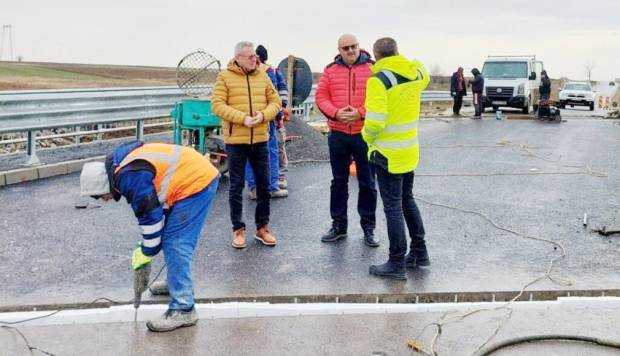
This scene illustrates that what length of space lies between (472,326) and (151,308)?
2356mm

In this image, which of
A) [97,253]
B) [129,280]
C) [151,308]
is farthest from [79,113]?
[151,308]

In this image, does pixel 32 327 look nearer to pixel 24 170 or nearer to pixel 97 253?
pixel 97 253

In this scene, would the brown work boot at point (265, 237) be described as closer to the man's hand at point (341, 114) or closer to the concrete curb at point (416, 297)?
the man's hand at point (341, 114)

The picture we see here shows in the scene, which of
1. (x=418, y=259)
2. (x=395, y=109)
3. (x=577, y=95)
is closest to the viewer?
(x=395, y=109)

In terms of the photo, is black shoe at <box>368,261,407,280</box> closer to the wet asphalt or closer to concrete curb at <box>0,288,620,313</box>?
the wet asphalt

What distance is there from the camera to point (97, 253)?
21.1ft

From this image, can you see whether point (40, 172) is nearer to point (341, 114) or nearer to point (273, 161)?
point (273, 161)

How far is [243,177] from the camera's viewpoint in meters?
6.70

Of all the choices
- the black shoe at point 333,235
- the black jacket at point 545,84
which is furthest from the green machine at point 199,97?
the black jacket at point 545,84

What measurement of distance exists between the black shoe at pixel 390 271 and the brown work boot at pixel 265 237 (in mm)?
1323

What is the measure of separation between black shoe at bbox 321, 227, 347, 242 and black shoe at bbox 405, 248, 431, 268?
41.1 inches

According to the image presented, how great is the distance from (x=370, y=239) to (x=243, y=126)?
1.70 m

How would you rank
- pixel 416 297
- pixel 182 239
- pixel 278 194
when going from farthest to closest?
pixel 278 194
pixel 416 297
pixel 182 239

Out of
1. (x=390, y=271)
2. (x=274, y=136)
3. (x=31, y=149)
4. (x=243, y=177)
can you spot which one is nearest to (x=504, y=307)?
(x=390, y=271)
